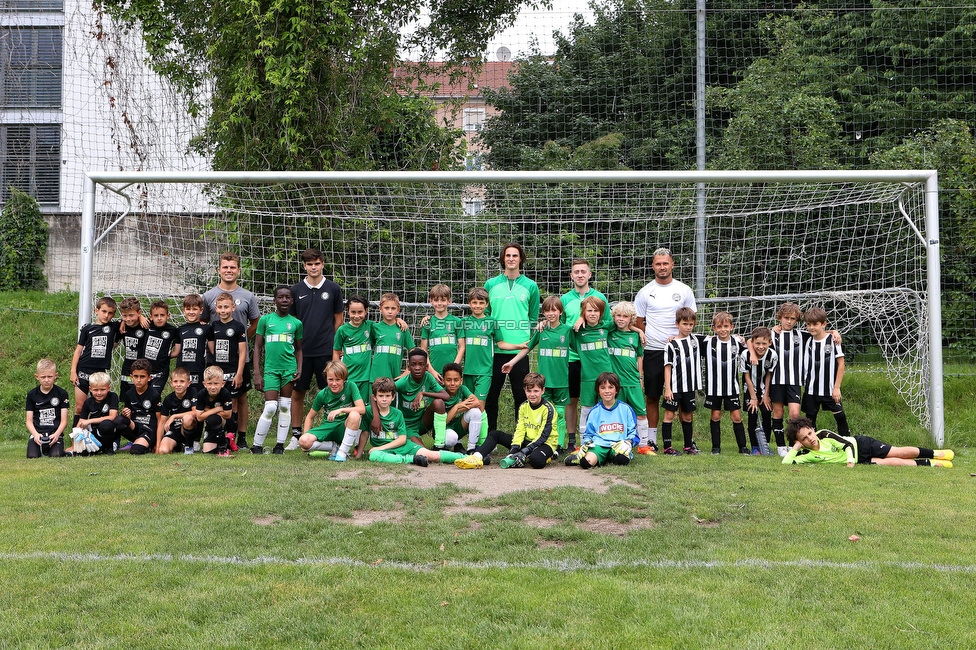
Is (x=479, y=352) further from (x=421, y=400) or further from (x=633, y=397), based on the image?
(x=633, y=397)

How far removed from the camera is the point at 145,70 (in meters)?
12.9

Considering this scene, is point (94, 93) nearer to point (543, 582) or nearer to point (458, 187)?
point (458, 187)

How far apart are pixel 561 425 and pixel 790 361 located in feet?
7.41

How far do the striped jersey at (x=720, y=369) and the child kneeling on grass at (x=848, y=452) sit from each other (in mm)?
717

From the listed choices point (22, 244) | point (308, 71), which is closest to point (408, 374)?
point (308, 71)

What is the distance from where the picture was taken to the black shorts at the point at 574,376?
8090 millimetres

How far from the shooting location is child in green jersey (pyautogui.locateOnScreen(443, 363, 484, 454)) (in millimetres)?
7598

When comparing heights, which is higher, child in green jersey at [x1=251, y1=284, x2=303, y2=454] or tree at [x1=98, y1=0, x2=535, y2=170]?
tree at [x1=98, y1=0, x2=535, y2=170]

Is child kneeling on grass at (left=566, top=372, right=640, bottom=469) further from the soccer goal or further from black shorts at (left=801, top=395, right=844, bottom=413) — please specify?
the soccer goal

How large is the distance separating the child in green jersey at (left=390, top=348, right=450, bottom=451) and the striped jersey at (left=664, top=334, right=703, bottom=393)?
209 centimetres

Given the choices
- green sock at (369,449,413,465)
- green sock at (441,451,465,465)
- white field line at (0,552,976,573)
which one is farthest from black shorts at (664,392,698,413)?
white field line at (0,552,976,573)

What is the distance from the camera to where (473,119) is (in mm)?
13781

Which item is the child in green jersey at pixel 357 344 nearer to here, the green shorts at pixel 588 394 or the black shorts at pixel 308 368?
the black shorts at pixel 308 368

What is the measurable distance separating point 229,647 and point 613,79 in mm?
11122
